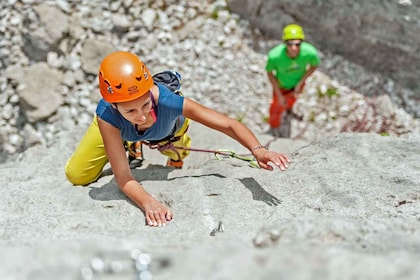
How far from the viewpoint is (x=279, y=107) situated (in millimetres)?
6750

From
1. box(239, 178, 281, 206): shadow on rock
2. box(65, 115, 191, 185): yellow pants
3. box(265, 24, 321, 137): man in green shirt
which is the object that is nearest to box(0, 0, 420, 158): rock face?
box(265, 24, 321, 137): man in green shirt

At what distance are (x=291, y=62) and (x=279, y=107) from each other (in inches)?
31.6

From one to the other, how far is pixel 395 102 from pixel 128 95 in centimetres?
526

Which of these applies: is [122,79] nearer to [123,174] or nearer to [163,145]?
[123,174]

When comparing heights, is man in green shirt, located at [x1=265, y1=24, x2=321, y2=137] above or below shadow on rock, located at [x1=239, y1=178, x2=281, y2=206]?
above

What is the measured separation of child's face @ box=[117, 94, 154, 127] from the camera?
3.31 m

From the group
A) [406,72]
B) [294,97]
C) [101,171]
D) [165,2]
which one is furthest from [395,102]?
[101,171]

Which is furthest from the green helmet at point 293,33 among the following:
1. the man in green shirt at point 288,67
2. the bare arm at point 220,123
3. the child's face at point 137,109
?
the child's face at point 137,109

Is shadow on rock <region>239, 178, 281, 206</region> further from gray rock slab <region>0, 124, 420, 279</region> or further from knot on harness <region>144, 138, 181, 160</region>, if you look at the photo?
knot on harness <region>144, 138, 181, 160</region>

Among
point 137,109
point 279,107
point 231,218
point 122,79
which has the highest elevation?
point 122,79

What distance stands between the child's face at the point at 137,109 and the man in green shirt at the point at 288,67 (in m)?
3.01

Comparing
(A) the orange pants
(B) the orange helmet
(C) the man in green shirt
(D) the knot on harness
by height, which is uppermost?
(B) the orange helmet

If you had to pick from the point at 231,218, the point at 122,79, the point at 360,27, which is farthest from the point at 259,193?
the point at 360,27

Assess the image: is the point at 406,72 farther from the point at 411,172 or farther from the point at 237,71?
the point at 411,172
